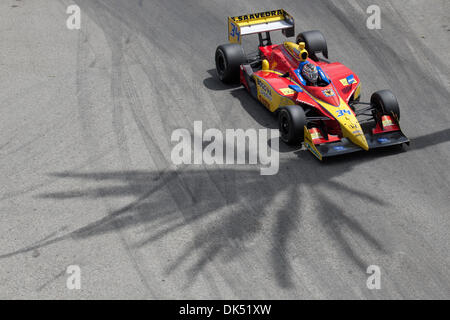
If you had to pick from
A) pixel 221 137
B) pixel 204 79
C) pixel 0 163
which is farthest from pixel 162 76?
pixel 0 163

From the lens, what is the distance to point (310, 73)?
464 inches

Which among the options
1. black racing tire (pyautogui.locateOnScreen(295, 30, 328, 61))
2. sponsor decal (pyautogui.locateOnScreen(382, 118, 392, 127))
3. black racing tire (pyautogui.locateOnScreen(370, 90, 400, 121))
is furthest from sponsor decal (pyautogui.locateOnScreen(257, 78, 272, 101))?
sponsor decal (pyautogui.locateOnScreen(382, 118, 392, 127))

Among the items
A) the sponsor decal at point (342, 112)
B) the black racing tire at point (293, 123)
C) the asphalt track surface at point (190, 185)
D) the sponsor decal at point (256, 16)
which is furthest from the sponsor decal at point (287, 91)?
the sponsor decal at point (256, 16)

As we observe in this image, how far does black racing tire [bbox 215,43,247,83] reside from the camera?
1328 cm

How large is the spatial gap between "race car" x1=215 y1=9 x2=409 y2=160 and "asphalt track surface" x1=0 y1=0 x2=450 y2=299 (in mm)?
318

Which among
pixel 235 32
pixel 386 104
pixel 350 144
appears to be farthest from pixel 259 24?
pixel 350 144

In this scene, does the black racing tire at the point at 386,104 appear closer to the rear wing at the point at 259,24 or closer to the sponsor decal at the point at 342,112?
the sponsor decal at the point at 342,112

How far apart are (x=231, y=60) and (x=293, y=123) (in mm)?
3003

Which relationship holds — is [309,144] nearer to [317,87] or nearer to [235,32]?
[317,87]

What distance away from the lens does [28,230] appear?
9305 mm

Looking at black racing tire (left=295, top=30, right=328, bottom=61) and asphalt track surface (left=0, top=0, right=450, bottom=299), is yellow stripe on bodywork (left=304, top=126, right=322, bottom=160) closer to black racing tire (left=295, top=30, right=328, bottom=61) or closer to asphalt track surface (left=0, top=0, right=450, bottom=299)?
asphalt track surface (left=0, top=0, right=450, bottom=299)

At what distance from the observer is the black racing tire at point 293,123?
11.0 meters

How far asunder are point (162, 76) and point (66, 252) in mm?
6239
